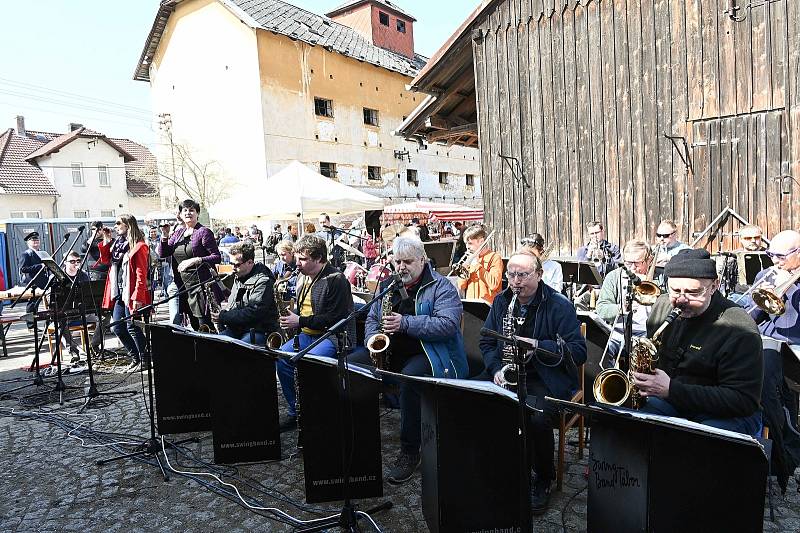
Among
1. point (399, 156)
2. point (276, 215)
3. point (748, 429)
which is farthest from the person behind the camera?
point (399, 156)

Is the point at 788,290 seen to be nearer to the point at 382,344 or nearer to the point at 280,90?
the point at 382,344

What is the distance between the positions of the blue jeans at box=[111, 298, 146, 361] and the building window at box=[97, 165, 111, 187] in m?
30.0

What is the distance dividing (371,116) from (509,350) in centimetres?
2637

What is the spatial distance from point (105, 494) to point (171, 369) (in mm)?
1101

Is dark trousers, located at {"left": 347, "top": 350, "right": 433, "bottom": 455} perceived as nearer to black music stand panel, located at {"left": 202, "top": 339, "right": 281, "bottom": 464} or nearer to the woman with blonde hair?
black music stand panel, located at {"left": 202, "top": 339, "right": 281, "bottom": 464}

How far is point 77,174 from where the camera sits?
32.5 m

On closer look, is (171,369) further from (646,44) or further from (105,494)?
(646,44)

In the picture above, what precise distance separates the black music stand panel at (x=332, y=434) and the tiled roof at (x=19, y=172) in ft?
105

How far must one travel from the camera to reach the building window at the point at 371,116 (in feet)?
92.7

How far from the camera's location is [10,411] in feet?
19.6

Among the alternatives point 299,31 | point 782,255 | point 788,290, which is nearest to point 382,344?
point 788,290

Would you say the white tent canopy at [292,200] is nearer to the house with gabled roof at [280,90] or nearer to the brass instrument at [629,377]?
the brass instrument at [629,377]

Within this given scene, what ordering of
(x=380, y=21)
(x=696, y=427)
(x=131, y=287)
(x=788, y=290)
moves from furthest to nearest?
(x=380, y=21)
(x=131, y=287)
(x=788, y=290)
(x=696, y=427)

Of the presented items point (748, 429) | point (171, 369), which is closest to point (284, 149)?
point (171, 369)
